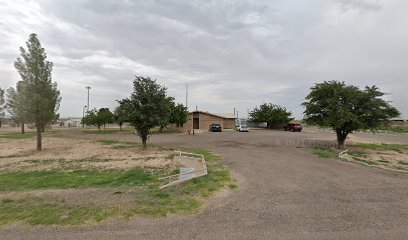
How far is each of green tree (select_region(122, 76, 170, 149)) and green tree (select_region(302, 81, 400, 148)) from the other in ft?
44.4

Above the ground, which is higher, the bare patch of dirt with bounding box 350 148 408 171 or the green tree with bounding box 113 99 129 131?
the green tree with bounding box 113 99 129 131

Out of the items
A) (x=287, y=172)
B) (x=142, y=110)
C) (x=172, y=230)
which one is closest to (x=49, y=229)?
(x=172, y=230)

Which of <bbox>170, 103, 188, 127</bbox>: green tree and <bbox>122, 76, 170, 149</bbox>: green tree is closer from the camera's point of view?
<bbox>122, 76, 170, 149</bbox>: green tree

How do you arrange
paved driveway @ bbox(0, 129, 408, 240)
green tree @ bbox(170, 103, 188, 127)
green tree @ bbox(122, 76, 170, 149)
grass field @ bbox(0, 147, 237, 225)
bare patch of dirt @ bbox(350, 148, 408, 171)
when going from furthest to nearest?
green tree @ bbox(170, 103, 188, 127) → green tree @ bbox(122, 76, 170, 149) → bare patch of dirt @ bbox(350, 148, 408, 171) → grass field @ bbox(0, 147, 237, 225) → paved driveway @ bbox(0, 129, 408, 240)

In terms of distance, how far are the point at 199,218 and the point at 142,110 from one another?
1454 cm

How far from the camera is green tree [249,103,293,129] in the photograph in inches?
2335

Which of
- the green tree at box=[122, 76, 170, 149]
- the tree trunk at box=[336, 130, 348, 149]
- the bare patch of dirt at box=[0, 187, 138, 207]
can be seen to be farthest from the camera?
the tree trunk at box=[336, 130, 348, 149]

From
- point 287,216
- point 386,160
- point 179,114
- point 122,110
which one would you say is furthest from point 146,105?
point 179,114

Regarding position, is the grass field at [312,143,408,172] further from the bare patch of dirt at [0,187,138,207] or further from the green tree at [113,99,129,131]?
the green tree at [113,99,129,131]

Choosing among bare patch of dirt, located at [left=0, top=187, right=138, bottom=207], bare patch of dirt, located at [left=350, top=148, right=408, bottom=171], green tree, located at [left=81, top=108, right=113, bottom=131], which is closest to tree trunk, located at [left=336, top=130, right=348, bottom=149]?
bare patch of dirt, located at [left=350, top=148, right=408, bottom=171]

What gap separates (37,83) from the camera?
21141 mm

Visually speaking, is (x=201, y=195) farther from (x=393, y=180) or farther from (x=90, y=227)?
(x=393, y=180)

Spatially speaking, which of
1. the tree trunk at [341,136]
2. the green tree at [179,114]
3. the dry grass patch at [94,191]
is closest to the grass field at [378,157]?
the tree trunk at [341,136]

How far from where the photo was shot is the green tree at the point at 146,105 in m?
19.7
